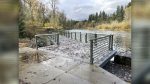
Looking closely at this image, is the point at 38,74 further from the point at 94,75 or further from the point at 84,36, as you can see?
the point at 84,36

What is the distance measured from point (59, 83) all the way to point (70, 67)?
1323mm

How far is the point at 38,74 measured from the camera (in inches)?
180

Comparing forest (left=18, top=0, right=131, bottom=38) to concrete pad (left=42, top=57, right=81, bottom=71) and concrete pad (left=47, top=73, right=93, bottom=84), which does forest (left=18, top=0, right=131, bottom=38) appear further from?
concrete pad (left=47, top=73, right=93, bottom=84)

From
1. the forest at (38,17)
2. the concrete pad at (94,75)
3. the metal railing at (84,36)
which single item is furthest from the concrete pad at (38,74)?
the forest at (38,17)

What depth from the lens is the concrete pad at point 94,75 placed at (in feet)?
13.8

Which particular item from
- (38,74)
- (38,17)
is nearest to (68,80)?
(38,74)

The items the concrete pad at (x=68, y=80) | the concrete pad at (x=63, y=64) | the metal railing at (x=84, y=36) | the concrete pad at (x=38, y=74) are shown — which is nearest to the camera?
the concrete pad at (x=68, y=80)

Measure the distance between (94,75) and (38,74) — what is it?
5.18 feet

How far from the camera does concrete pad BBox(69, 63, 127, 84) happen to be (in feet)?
13.8

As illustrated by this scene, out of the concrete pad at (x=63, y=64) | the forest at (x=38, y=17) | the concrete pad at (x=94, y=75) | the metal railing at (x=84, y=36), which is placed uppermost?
the forest at (x=38, y=17)

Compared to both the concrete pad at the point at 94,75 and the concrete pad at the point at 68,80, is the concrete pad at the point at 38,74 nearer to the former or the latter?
the concrete pad at the point at 68,80

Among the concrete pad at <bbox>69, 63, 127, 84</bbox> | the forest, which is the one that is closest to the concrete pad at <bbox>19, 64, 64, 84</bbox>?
the concrete pad at <bbox>69, 63, 127, 84</bbox>

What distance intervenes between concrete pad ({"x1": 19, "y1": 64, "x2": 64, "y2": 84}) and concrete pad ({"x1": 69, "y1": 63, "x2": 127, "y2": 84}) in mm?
562

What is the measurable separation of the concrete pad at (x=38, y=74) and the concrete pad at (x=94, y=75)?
1.84 feet
